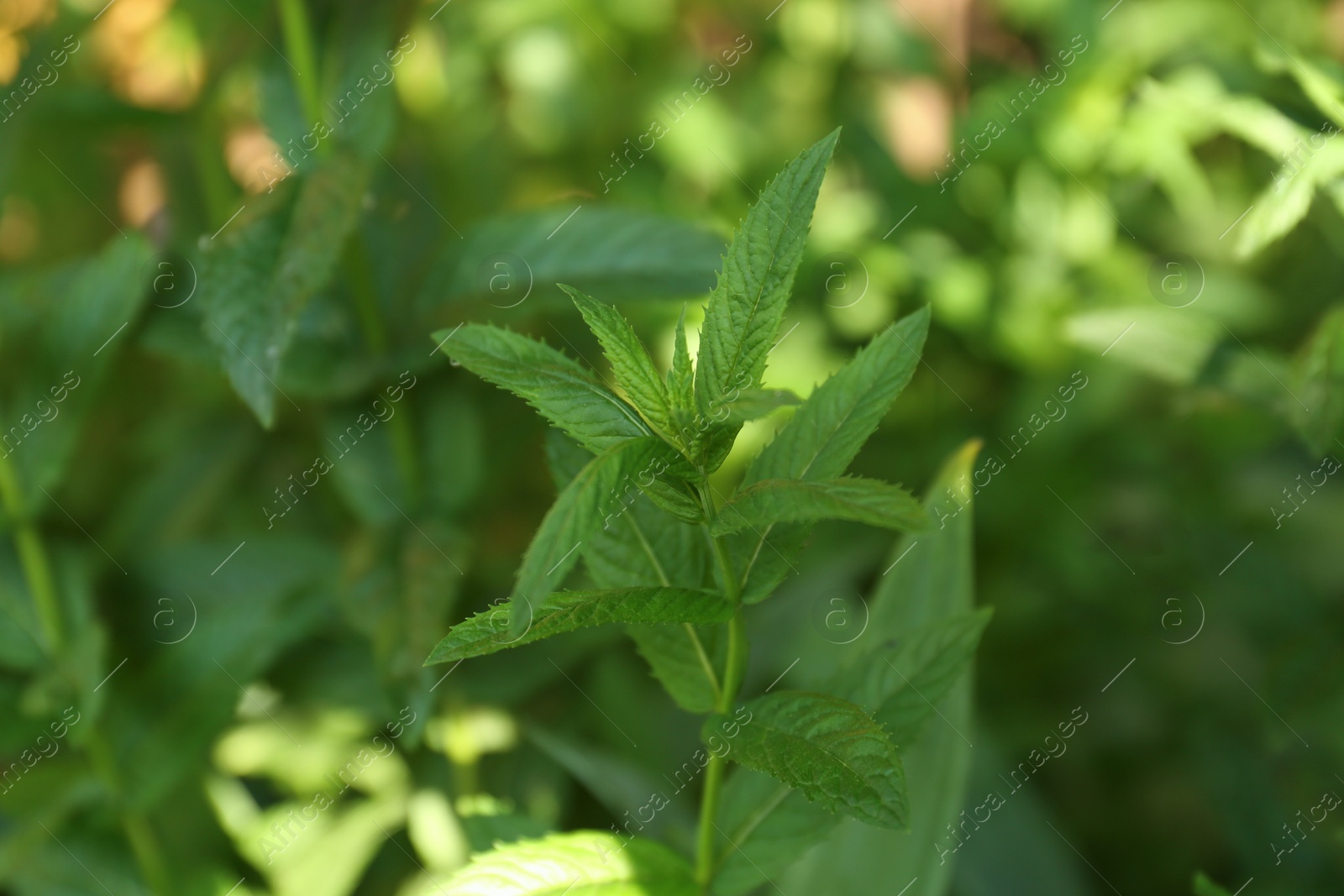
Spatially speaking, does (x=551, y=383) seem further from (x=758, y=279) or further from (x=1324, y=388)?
(x=1324, y=388)

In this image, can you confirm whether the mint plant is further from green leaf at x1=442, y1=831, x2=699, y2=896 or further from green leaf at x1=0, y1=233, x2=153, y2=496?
green leaf at x1=0, y1=233, x2=153, y2=496

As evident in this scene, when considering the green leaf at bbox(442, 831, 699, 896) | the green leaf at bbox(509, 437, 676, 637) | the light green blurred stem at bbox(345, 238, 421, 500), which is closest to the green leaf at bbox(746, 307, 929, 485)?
the green leaf at bbox(509, 437, 676, 637)

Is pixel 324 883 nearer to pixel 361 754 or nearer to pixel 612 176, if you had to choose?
pixel 361 754

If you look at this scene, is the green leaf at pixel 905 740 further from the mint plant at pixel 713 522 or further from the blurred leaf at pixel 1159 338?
the blurred leaf at pixel 1159 338

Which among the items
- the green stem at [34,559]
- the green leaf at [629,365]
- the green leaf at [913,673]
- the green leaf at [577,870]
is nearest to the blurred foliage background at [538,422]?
the green stem at [34,559]

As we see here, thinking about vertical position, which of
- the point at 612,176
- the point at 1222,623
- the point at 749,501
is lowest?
the point at 1222,623

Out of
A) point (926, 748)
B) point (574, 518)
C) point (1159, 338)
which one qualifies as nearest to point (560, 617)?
point (574, 518)

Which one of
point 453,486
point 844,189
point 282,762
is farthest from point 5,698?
point 844,189
